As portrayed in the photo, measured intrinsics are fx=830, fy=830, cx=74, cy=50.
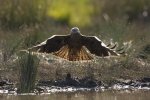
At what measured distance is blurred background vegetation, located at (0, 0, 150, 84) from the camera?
17.7 metres

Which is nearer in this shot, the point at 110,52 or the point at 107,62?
the point at 110,52

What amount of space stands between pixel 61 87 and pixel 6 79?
43.5 inches

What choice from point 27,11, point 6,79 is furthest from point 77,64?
point 27,11

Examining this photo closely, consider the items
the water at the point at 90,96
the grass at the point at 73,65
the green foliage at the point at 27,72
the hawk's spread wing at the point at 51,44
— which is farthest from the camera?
the hawk's spread wing at the point at 51,44

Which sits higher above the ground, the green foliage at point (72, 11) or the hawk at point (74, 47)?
the green foliage at point (72, 11)

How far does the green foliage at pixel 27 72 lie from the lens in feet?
48.4

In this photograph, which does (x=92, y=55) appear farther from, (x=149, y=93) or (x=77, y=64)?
(x=149, y=93)

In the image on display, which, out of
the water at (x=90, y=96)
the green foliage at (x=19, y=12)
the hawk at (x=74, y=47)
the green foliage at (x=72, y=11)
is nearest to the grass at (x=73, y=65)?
the water at (x=90, y=96)

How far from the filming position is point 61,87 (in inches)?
623

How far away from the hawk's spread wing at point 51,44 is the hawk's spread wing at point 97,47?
0.45 metres

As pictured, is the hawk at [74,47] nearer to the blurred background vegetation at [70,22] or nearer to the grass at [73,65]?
the grass at [73,65]

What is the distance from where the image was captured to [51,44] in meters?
16.1

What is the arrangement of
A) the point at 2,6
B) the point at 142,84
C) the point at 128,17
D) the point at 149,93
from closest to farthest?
the point at 149,93, the point at 142,84, the point at 2,6, the point at 128,17

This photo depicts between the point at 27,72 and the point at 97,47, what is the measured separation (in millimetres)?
1826
